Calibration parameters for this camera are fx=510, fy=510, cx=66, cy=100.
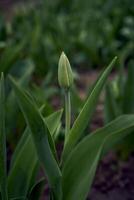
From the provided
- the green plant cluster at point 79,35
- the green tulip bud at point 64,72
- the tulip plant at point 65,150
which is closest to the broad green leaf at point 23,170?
the tulip plant at point 65,150

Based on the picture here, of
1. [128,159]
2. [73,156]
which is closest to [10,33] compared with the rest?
[128,159]

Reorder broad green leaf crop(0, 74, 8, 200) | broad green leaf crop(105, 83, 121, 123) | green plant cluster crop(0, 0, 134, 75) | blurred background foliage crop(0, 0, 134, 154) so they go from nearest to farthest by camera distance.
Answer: broad green leaf crop(0, 74, 8, 200) → broad green leaf crop(105, 83, 121, 123) → blurred background foliage crop(0, 0, 134, 154) → green plant cluster crop(0, 0, 134, 75)

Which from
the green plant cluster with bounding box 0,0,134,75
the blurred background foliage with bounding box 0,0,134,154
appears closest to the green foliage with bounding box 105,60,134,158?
the blurred background foliage with bounding box 0,0,134,154

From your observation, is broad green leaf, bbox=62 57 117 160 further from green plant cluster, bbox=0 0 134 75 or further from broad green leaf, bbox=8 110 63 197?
green plant cluster, bbox=0 0 134 75

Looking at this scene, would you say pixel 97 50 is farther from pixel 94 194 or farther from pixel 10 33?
pixel 94 194

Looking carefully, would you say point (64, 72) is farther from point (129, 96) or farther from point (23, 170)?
point (129, 96)

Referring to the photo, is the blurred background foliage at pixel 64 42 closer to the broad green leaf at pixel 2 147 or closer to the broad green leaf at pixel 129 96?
the broad green leaf at pixel 129 96
